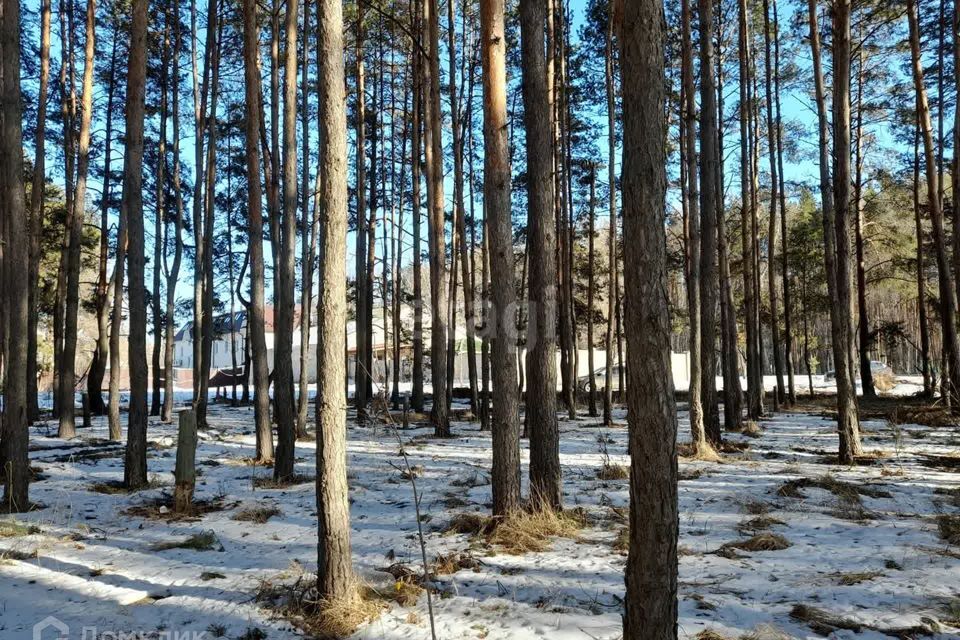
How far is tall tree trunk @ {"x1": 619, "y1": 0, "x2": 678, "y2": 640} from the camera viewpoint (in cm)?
232

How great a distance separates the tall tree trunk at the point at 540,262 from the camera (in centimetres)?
537

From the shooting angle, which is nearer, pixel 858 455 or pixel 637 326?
pixel 637 326

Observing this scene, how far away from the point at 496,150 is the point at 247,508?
15.3 ft

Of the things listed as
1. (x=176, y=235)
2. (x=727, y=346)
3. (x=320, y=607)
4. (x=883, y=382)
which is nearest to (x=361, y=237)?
(x=176, y=235)

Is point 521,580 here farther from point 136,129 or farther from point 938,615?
point 136,129

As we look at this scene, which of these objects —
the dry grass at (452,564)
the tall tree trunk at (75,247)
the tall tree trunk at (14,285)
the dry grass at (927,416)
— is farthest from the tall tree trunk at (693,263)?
the tall tree trunk at (75,247)

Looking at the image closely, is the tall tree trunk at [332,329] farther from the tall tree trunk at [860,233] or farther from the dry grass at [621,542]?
the tall tree trunk at [860,233]

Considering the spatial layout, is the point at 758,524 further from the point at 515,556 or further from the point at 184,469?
the point at 184,469

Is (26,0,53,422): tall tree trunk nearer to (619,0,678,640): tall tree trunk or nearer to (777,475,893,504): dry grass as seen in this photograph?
(619,0,678,640): tall tree trunk

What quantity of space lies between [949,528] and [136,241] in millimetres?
9030

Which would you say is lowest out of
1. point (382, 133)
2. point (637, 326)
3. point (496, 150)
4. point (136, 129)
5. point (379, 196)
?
point (637, 326)

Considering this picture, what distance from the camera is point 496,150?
5.34 metres

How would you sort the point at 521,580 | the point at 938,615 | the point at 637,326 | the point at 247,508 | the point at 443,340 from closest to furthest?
the point at 637,326, the point at 938,615, the point at 521,580, the point at 247,508, the point at 443,340

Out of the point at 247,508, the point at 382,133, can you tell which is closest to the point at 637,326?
the point at 247,508
